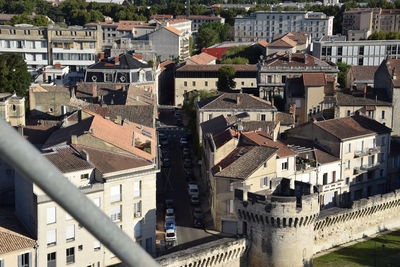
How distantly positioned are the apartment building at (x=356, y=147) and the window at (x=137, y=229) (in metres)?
16.9

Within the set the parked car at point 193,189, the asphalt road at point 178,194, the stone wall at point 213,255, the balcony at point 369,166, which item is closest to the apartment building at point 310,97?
the balcony at point 369,166

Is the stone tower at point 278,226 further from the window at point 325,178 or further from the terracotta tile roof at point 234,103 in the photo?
the terracotta tile roof at point 234,103

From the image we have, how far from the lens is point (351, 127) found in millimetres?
47344

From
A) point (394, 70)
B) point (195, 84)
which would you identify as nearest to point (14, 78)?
point (195, 84)

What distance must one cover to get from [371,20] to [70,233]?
4344 inches

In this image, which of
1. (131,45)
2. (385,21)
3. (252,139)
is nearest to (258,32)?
(385,21)

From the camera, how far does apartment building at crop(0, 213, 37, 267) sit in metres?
27.9

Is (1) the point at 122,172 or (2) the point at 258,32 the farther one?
(2) the point at 258,32

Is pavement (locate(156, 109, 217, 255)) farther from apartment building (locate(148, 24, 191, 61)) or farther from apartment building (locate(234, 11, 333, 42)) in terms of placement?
apartment building (locate(234, 11, 333, 42))

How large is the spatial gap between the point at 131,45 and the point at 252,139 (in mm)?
50985

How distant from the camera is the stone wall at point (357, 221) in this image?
3741 cm

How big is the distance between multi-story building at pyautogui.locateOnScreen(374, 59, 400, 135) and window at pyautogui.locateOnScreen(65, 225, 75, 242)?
34.6m

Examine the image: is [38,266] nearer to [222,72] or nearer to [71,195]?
[71,195]

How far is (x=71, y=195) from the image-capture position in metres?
2.68
